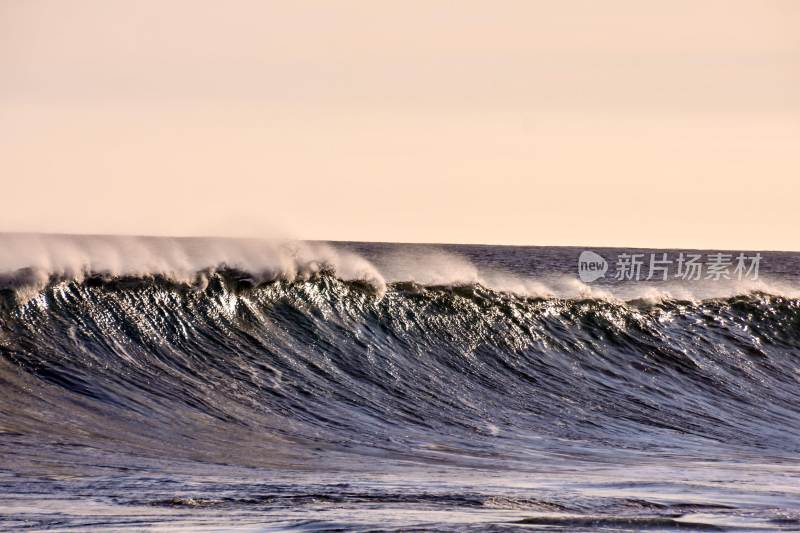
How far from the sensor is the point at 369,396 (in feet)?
45.3

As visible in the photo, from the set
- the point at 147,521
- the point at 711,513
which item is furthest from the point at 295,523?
the point at 711,513

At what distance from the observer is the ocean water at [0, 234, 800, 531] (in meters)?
7.63

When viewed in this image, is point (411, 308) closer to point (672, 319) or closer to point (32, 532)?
point (672, 319)

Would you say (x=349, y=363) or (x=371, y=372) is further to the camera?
(x=349, y=363)

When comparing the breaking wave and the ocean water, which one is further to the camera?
the breaking wave

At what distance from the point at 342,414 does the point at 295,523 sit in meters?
5.89

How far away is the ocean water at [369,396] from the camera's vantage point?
7633 mm

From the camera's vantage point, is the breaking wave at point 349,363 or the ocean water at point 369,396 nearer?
the ocean water at point 369,396

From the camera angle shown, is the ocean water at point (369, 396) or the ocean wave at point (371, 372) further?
the ocean wave at point (371, 372)

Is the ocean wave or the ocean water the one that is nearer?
the ocean water

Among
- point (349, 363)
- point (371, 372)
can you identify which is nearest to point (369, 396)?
point (371, 372)

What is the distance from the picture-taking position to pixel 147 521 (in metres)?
6.79

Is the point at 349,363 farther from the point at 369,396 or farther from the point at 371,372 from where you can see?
the point at 369,396

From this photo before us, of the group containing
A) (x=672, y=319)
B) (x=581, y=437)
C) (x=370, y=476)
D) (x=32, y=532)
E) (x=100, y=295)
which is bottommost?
(x=32, y=532)
